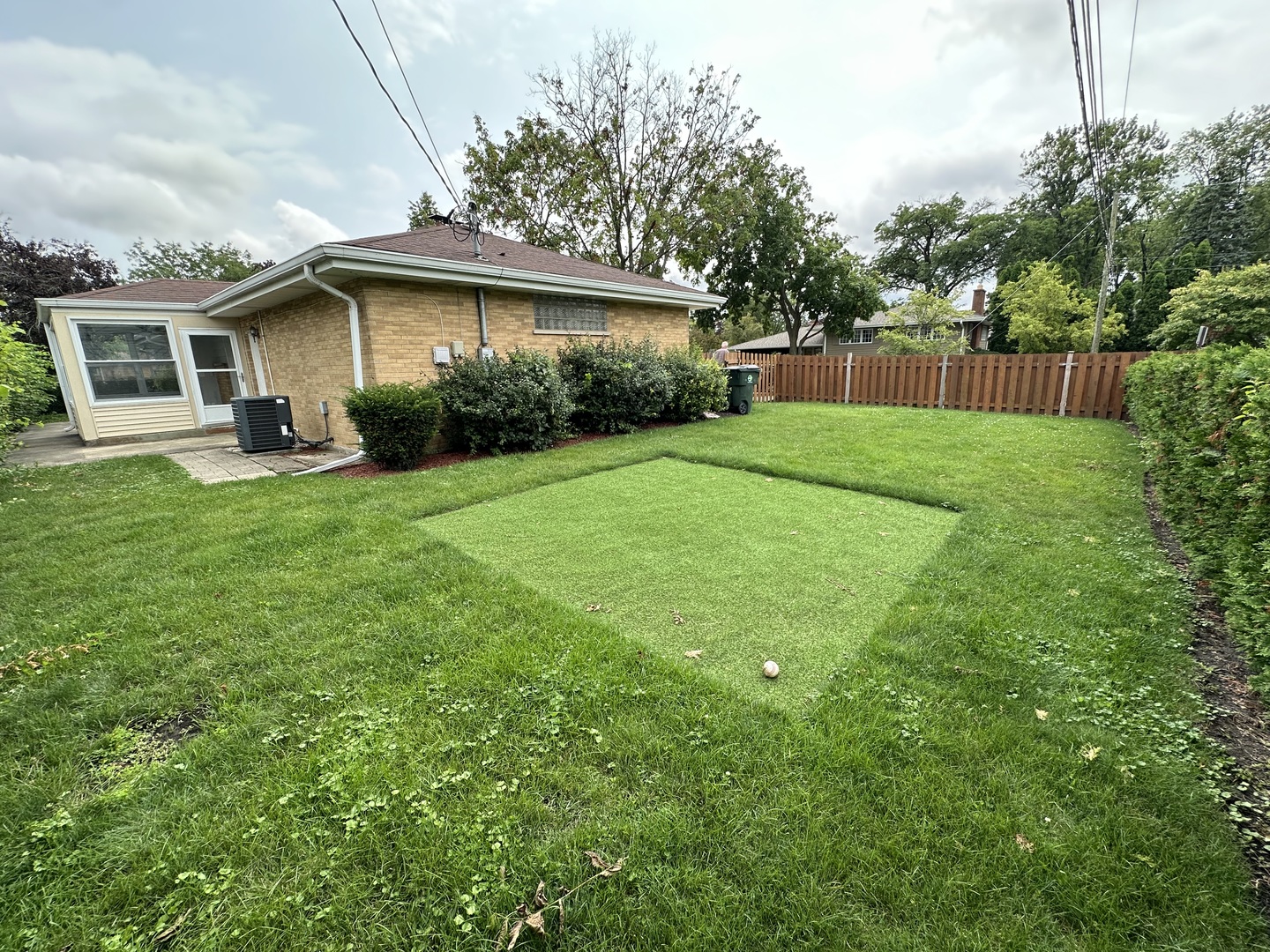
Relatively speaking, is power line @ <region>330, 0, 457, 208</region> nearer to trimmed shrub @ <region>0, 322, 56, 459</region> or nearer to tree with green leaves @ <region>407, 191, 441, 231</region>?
trimmed shrub @ <region>0, 322, 56, 459</region>

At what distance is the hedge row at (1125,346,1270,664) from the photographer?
2.27 m

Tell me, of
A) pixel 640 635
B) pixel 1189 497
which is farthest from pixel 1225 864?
pixel 1189 497

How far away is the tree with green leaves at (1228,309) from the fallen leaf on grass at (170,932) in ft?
59.6

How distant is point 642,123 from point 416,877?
2480 cm

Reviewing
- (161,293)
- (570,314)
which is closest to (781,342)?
(570,314)

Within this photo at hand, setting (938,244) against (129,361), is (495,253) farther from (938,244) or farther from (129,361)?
(938,244)

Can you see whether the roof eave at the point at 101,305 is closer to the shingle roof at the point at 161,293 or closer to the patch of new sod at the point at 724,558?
the shingle roof at the point at 161,293

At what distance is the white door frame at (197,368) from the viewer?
11055 millimetres

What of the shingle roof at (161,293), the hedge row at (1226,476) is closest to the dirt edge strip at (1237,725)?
the hedge row at (1226,476)

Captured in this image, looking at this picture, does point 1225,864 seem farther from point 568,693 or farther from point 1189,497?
point 1189,497

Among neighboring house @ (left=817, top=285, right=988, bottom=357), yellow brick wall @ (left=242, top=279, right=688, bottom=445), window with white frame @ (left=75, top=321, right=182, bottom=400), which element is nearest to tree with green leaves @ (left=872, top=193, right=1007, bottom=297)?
neighboring house @ (left=817, top=285, right=988, bottom=357)

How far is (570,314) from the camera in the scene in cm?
1063

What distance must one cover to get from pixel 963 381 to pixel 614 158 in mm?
A: 16687

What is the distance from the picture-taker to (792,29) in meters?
7.93
